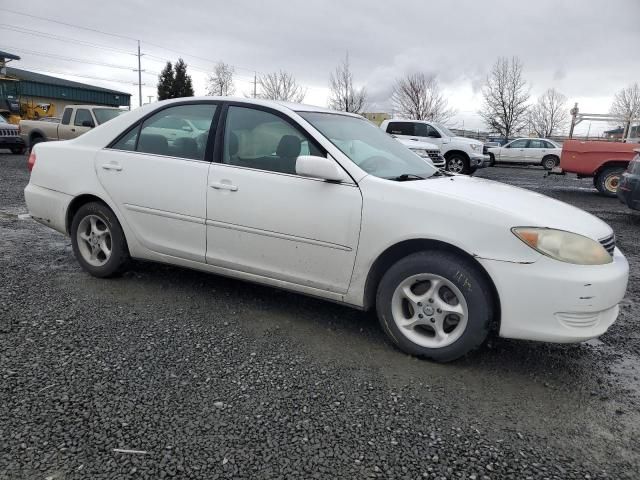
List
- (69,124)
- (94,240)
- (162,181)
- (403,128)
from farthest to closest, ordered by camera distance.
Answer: (403,128), (69,124), (94,240), (162,181)

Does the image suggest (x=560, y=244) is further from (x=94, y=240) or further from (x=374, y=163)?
(x=94, y=240)

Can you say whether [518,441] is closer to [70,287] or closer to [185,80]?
[70,287]

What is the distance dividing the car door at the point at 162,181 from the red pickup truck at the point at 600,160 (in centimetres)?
1064

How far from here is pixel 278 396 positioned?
99.3 inches

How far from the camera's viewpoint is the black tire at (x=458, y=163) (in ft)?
53.2

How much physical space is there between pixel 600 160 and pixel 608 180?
21.9 inches

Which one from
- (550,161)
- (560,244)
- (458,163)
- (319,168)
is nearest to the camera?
(560,244)

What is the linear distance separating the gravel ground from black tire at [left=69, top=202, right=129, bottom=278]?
277 mm

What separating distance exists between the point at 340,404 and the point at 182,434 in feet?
2.57

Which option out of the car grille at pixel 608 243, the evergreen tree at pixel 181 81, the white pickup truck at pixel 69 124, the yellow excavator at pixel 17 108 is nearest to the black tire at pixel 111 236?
the car grille at pixel 608 243

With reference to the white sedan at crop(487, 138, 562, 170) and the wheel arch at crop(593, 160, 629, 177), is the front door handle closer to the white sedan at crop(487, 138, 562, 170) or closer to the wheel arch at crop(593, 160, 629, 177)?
the wheel arch at crop(593, 160, 629, 177)

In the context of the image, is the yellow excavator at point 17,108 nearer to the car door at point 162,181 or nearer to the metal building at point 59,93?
the metal building at point 59,93

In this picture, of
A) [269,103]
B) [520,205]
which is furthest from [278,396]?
[269,103]

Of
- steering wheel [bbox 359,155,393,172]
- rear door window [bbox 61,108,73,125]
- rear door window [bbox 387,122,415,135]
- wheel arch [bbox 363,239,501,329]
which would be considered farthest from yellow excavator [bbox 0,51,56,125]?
wheel arch [bbox 363,239,501,329]
